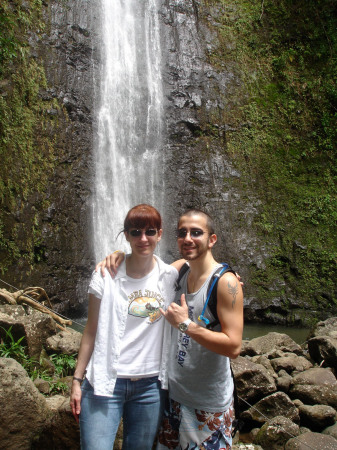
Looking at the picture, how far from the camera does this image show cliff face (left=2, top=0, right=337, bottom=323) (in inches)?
403

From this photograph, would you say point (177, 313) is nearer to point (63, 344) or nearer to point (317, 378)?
point (63, 344)

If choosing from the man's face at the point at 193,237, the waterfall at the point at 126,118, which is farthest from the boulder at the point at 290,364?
the waterfall at the point at 126,118

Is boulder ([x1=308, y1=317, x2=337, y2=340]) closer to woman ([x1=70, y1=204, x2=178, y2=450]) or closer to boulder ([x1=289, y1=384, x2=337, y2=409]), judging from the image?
boulder ([x1=289, y1=384, x2=337, y2=409])

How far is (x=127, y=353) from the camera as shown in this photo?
2.06 meters

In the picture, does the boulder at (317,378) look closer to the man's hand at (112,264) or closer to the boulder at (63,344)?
the boulder at (63,344)

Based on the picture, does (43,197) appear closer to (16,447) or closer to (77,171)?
(77,171)

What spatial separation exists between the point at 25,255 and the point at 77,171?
2920 mm

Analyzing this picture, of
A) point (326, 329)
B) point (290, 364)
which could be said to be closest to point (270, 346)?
point (290, 364)

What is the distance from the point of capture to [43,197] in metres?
10.3

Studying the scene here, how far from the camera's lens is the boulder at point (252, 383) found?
3.98 metres

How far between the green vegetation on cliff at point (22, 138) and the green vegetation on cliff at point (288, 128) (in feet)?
20.8

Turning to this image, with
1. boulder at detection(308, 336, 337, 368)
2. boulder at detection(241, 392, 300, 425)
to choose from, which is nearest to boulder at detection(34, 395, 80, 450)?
boulder at detection(241, 392, 300, 425)

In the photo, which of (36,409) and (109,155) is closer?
(36,409)

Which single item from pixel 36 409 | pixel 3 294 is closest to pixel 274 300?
pixel 3 294
